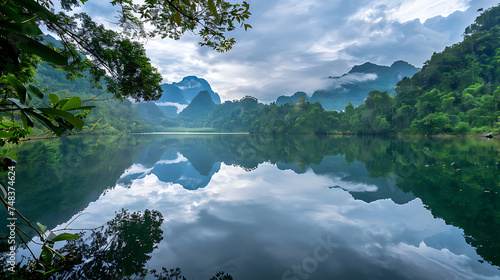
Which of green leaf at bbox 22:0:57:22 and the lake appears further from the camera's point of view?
the lake

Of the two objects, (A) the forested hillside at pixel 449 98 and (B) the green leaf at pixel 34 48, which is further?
(A) the forested hillside at pixel 449 98

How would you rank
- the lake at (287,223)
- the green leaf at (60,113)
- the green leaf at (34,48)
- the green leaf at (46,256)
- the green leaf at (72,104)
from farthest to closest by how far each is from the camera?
the lake at (287,223) < the green leaf at (46,256) < the green leaf at (72,104) < the green leaf at (60,113) < the green leaf at (34,48)

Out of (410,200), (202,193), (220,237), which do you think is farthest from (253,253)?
(410,200)

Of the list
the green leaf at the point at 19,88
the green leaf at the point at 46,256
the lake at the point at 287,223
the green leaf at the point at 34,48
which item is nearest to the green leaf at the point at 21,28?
the green leaf at the point at 34,48

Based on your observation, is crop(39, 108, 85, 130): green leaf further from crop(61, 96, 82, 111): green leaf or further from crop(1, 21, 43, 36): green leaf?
crop(1, 21, 43, 36): green leaf

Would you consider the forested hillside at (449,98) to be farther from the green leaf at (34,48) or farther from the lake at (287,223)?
the green leaf at (34,48)

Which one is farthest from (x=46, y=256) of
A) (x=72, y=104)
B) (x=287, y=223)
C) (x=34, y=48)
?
(x=287, y=223)

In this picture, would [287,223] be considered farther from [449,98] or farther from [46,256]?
[449,98]

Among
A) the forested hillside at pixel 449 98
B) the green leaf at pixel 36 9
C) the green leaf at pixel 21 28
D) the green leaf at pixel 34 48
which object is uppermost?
the forested hillside at pixel 449 98

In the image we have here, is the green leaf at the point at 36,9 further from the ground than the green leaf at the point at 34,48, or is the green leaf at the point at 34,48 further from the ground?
the green leaf at the point at 36,9

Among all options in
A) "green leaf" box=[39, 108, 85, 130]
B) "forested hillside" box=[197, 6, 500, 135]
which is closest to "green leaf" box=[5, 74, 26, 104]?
"green leaf" box=[39, 108, 85, 130]

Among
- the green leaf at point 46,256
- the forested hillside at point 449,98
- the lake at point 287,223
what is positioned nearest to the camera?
the green leaf at point 46,256

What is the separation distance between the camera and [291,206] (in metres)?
7.88

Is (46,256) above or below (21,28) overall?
below
